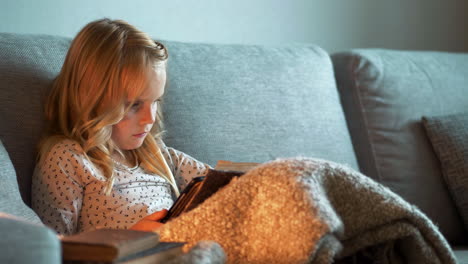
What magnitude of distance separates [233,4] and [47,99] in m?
1.01

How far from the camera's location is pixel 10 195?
1.21 metres

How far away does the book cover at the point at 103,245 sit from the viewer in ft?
2.83

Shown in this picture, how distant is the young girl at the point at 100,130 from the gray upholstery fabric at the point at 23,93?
1.2 inches

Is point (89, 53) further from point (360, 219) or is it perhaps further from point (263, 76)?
point (360, 219)

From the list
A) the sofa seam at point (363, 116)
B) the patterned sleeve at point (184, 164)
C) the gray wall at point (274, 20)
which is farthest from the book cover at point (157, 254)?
the sofa seam at point (363, 116)

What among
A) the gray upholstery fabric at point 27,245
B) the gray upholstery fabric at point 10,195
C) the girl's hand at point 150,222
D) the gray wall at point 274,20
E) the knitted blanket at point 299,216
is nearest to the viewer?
the gray upholstery fabric at point 27,245

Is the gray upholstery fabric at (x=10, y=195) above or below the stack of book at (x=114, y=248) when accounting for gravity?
below

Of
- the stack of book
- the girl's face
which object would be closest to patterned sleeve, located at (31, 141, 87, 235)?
the girl's face

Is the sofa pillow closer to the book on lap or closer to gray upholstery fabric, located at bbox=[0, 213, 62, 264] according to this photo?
the book on lap

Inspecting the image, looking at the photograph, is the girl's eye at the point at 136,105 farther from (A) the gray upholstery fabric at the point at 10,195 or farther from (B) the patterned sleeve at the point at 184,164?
(A) the gray upholstery fabric at the point at 10,195

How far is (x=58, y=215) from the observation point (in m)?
1.39

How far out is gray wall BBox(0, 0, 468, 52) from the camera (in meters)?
1.85

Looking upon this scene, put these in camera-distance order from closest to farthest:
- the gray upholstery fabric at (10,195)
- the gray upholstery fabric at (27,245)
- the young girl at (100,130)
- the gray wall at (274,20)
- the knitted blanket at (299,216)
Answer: the gray upholstery fabric at (27,245), the knitted blanket at (299,216), the gray upholstery fabric at (10,195), the young girl at (100,130), the gray wall at (274,20)

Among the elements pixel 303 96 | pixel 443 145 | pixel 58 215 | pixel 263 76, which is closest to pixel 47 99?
pixel 58 215
